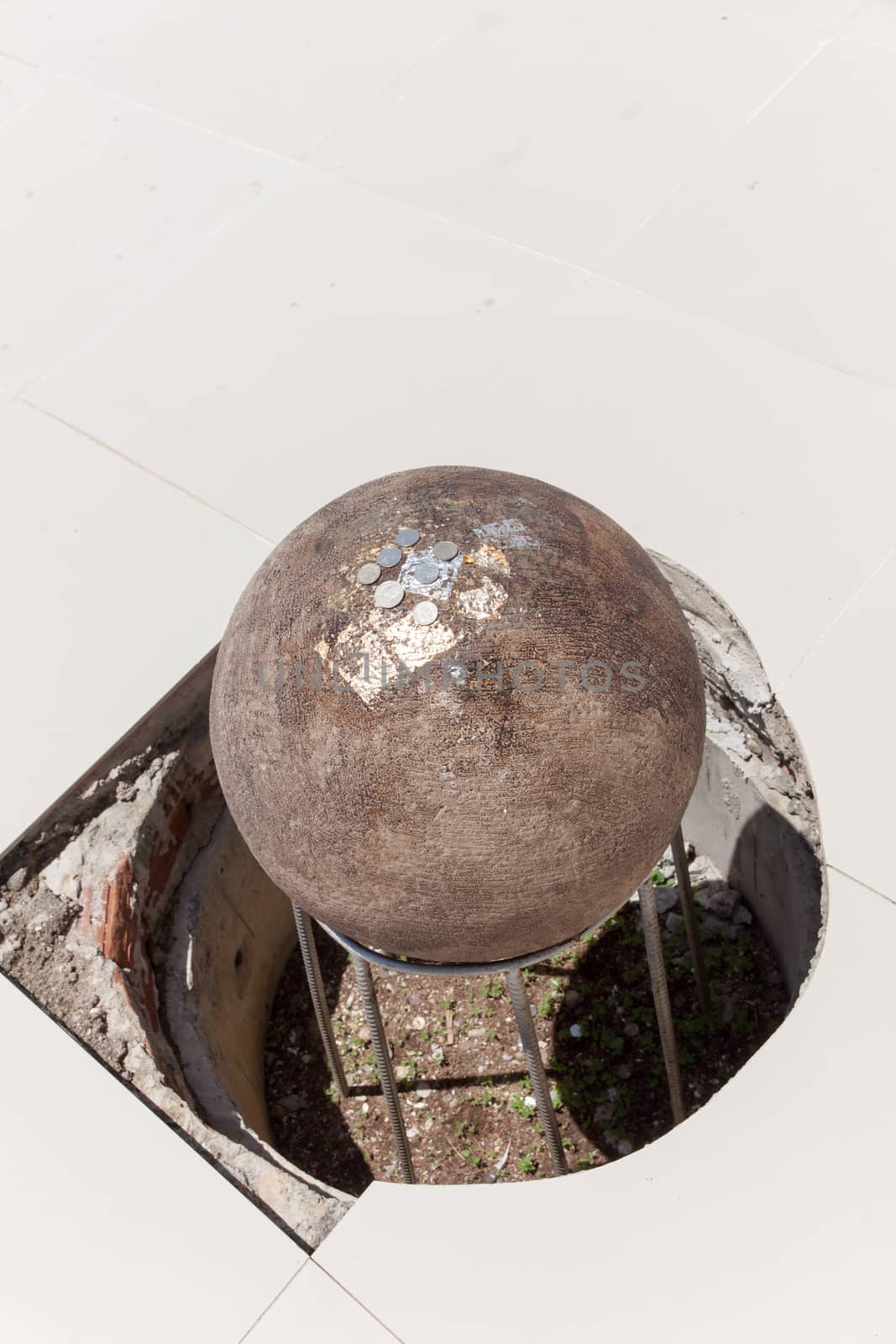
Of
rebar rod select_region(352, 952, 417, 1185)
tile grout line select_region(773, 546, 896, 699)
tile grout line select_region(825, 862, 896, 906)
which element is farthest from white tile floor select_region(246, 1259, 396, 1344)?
tile grout line select_region(773, 546, 896, 699)

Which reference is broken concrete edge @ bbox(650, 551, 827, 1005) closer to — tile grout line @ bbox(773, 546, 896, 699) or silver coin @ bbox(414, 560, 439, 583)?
tile grout line @ bbox(773, 546, 896, 699)

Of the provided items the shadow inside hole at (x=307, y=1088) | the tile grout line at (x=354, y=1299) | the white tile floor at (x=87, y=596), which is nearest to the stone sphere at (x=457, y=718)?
the tile grout line at (x=354, y=1299)

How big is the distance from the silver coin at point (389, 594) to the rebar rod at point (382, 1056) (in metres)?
1.03

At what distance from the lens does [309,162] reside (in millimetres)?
5406

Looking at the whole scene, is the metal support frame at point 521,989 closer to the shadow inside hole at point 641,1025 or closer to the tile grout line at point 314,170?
the shadow inside hole at point 641,1025

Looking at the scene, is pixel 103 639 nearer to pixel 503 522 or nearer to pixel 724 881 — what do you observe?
→ pixel 503 522

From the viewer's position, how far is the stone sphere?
7.22 feet

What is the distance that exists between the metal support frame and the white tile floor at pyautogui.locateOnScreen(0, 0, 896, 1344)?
37 centimetres

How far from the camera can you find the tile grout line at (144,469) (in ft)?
13.5

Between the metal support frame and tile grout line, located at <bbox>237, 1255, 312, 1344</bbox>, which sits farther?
the metal support frame

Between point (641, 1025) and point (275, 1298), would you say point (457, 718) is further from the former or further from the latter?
point (641, 1025)

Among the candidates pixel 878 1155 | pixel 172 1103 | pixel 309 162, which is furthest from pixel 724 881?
pixel 309 162

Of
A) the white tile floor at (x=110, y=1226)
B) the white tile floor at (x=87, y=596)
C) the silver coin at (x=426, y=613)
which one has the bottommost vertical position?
the white tile floor at (x=110, y=1226)

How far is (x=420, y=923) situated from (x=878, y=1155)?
3.83 feet
